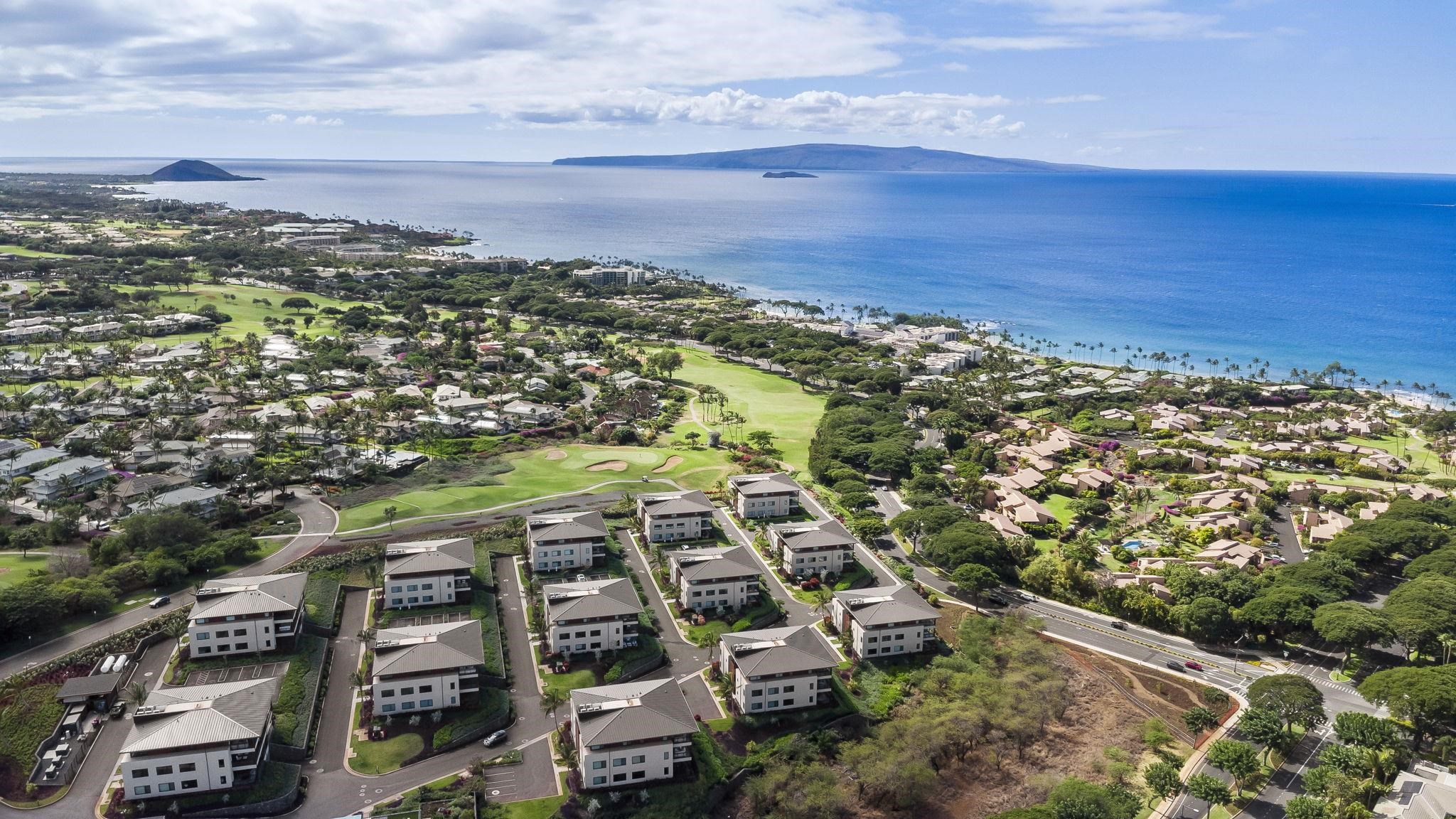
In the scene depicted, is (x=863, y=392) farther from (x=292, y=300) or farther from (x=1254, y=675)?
(x=292, y=300)

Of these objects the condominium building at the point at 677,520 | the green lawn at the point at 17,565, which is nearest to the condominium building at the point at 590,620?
the condominium building at the point at 677,520


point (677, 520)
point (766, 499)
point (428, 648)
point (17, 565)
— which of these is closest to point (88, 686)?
point (428, 648)

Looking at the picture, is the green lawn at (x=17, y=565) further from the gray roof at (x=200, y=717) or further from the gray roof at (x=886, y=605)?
the gray roof at (x=886, y=605)

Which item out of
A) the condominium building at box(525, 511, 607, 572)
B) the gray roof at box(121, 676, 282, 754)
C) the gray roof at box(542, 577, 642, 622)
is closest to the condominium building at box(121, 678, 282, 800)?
the gray roof at box(121, 676, 282, 754)

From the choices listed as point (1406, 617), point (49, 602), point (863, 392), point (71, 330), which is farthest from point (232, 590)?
point (71, 330)

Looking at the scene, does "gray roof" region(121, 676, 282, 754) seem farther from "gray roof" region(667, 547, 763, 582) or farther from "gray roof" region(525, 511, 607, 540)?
"gray roof" region(667, 547, 763, 582)

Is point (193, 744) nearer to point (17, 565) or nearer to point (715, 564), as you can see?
point (715, 564)
